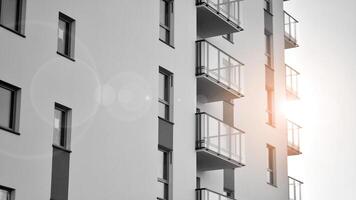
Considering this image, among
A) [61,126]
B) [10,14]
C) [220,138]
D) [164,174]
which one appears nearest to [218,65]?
[220,138]

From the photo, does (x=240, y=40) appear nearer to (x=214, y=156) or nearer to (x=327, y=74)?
(x=214, y=156)

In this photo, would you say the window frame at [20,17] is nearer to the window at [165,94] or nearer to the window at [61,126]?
the window at [61,126]

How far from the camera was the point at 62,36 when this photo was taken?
27.9 m

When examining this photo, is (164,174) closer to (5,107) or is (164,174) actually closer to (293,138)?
(5,107)

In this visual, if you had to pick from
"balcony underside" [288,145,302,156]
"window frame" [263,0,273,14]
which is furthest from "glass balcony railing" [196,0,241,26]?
"balcony underside" [288,145,302,156]

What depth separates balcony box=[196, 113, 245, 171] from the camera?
3366 cm

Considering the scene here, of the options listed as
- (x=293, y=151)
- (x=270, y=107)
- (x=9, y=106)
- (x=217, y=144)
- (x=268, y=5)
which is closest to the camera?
(x=9, y=106)

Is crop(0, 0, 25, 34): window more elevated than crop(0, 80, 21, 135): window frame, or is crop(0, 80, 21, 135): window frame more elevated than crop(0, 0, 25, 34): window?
crop(0, 0, 25, 34): window

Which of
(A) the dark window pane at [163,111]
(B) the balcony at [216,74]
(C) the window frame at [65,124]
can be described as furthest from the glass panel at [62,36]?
(B) the balcony at [216,74]

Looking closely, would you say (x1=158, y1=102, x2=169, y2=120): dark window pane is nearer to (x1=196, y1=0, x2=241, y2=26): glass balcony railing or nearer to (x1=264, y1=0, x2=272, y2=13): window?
(x1=196, y1=0, x2=241, y2=26): glass balcony railing

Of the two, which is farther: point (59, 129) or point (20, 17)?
point (59, 129)

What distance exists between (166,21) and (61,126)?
791 centimetres

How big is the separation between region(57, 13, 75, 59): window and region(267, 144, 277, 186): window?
14.5 meters

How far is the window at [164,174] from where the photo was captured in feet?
103
